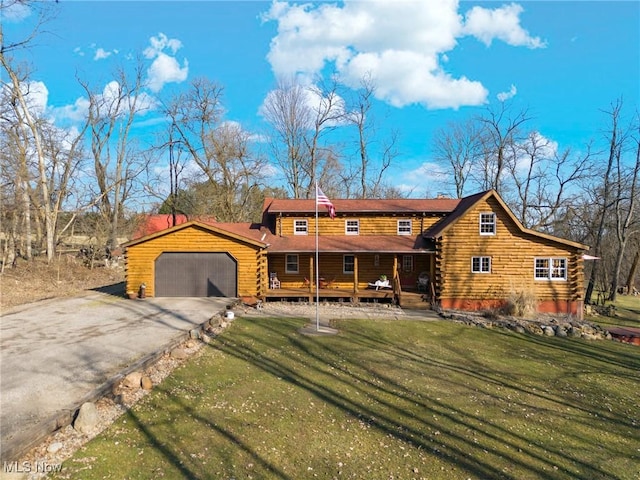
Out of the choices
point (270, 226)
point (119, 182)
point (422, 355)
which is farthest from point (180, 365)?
point (119, 182)

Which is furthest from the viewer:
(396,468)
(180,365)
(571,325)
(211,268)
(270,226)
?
(270,226)

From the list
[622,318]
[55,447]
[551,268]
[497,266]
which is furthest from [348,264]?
[55,447]

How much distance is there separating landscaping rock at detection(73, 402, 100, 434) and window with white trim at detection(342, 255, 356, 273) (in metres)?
17.1

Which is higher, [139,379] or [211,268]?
[211,268]

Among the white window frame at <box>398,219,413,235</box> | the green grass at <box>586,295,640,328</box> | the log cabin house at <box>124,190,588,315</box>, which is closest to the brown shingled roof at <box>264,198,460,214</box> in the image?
the white window frame at <box>398,219,413,235</box>

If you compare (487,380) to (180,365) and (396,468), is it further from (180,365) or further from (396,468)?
(180,365)

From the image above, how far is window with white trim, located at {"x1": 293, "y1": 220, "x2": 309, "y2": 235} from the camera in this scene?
23203 mm

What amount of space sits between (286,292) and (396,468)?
1528 cm

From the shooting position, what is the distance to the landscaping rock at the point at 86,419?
598cm

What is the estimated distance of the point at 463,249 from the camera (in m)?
20.2

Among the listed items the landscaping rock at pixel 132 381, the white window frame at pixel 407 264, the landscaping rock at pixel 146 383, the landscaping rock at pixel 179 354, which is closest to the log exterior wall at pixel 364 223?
the white window frame at pixel 407 264

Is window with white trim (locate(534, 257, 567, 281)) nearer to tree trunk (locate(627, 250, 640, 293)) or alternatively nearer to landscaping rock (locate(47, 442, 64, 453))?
landscaping rock (locate(47, 442, 64, 453))

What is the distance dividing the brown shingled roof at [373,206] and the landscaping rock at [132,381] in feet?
50.8

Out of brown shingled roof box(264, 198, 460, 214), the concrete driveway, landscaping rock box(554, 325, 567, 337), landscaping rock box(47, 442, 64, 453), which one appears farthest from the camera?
brown shingled roof box(264, 198, 460, 214)
